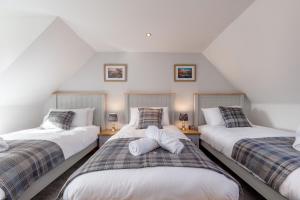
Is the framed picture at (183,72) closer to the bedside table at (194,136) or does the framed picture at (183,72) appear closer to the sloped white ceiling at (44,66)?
the bedside table at (194,136)

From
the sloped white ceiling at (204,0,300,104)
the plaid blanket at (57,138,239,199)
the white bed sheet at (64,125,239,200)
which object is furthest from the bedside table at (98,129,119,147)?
the sloped white ceiling at (204,0,300,104)

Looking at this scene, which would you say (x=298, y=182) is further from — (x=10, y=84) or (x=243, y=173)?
(x=10, y=84)

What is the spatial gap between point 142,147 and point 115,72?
2428 millimetres

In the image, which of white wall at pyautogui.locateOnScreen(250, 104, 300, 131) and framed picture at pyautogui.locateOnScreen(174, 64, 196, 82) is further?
framed picture at pyautogui.locateOnScreen(174, 64, 196, 82)

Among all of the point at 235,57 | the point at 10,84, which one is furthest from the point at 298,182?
the point at 10,84

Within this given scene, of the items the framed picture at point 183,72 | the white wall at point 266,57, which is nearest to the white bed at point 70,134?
the framed picture at point 183,72

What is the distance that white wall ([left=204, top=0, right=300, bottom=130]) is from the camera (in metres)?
1.98

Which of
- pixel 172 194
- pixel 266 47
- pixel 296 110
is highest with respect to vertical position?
pixel 266 47

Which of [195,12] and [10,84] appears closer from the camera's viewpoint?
[195,12]

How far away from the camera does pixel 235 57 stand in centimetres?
309

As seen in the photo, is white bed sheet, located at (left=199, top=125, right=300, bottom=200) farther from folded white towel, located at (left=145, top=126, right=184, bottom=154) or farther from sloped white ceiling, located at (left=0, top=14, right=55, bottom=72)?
sloped white ceiling, located at (left=0, top=14, right=55, bottom=72)

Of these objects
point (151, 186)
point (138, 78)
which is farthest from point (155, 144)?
point (138, 78)

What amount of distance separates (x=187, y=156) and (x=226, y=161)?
4.08ft

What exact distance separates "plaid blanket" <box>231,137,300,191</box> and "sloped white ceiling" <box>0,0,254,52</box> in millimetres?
1660
